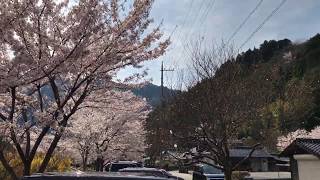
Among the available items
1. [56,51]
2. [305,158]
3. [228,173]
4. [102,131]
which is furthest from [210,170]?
[56,51]

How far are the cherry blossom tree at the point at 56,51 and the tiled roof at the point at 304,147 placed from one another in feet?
26.0

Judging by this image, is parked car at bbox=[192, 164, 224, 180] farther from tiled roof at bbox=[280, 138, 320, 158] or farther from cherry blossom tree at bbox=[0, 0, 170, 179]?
cherry blossom tree at bbox=[0, 0, 170, 179]

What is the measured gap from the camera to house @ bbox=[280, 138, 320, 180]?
19.5 metres

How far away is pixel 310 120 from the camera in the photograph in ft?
208

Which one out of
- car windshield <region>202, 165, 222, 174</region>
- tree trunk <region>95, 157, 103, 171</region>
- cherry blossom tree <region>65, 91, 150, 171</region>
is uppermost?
cherry blossom tree <region>65, 91, 150, 171</region>

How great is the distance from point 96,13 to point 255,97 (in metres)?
14.9

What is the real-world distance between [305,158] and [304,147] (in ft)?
2.41

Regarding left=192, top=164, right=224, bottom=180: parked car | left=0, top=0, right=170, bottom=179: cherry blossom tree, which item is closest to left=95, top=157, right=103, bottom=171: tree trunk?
left=192, top=164, right=224, bottom=180: parked car

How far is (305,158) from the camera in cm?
2016

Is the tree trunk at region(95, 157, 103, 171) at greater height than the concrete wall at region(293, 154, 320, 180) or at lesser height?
greater

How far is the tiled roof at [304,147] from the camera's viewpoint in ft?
62.4

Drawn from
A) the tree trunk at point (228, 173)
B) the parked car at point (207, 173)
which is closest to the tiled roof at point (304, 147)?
the tree trunk at point (228, 173)

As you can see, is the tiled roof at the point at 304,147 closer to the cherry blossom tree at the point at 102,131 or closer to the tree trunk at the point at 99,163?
the cherry blossom tree at the point at 102,131

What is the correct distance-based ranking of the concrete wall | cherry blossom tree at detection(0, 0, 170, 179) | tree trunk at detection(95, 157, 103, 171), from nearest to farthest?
cherry blossom tree at detection(0, 0, 170, 179)
the concrete wall
tree trunk at detection(95, 157, 103, 171)
